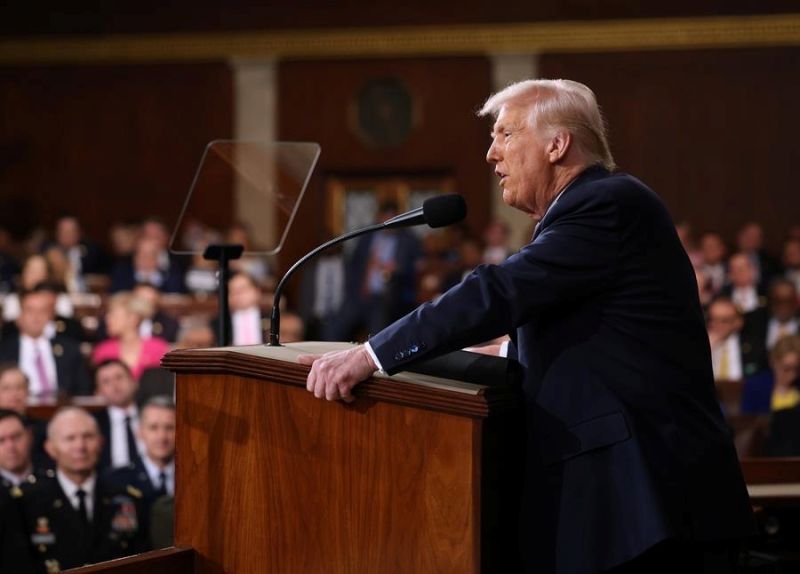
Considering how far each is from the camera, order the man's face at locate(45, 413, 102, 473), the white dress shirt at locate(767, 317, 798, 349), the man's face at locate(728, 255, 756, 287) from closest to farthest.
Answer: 1. the man's face at locate(45, 413, 102, 473)
2. the white dress shirt at locate(767, 317, 798, 349)
3. the man's face at locate(728, 255, 756, 287)

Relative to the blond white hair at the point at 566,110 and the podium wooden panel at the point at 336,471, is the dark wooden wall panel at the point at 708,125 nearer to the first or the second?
the blond white hair at the point at 566,110

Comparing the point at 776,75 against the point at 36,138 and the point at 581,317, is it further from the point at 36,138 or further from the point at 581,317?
the point at 581,317

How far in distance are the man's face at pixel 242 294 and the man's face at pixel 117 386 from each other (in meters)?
1.60

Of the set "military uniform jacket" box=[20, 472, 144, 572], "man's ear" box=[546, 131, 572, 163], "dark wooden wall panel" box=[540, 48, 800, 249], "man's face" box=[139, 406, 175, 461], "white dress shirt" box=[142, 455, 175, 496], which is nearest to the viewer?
"man's ear" box=[546, 131, 572, 163]

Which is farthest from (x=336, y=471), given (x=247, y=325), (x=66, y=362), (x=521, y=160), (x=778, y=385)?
(x=247, y=325)

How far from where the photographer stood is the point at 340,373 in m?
2.10

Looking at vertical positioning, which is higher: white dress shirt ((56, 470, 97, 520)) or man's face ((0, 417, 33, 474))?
man's face ((0, 417, 33, 474))

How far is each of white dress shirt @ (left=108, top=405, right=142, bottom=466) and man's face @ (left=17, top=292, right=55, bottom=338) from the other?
1304 millimetres

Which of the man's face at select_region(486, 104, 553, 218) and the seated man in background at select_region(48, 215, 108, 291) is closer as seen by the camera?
the man's face at select_region(486, 104, 553, 218)

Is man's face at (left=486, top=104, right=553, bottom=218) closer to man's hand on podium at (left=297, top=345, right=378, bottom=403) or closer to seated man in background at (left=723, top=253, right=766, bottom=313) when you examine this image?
man's hand on podium at (left=297, top=345, right=378, bottom=403)

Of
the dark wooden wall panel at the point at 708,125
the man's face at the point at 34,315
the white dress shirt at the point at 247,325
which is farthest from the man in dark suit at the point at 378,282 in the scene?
the dark wooden wall panel at the point at 708,125

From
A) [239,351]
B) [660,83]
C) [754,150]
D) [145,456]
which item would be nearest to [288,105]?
[660,83]

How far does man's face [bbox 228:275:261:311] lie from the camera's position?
7168 millimetres

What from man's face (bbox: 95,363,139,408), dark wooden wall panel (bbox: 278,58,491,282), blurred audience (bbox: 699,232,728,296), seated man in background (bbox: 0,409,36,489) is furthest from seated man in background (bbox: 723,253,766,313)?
seated man in background (bbox: 0,409,36,489)
